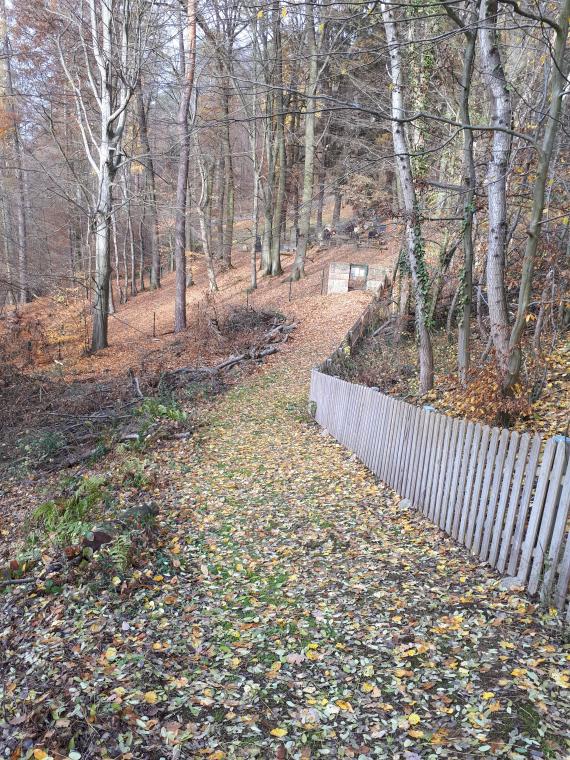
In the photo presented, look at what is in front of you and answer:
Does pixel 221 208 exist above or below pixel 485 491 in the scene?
above

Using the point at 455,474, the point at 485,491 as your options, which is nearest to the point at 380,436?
the point at 455,474

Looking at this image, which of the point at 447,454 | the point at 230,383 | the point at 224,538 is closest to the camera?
the point at 447,454

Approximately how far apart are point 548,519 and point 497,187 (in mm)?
4876

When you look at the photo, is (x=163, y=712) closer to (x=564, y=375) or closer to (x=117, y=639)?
(x=117, y=639)

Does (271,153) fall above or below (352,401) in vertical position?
above

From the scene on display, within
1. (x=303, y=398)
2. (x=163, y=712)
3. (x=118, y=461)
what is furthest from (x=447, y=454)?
(x=303, y=398)

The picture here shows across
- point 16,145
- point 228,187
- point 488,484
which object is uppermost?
point 16,145

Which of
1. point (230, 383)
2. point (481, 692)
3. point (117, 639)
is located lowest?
point (230, 383)

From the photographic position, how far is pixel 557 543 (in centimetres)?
392

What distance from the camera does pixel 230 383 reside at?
545 inches

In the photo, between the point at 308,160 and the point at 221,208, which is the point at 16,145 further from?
the point at 308,160

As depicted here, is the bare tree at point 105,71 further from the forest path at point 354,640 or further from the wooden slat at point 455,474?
the wooden slat at point 455,474

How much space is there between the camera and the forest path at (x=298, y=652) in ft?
10.4

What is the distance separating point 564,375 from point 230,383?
326 inches
